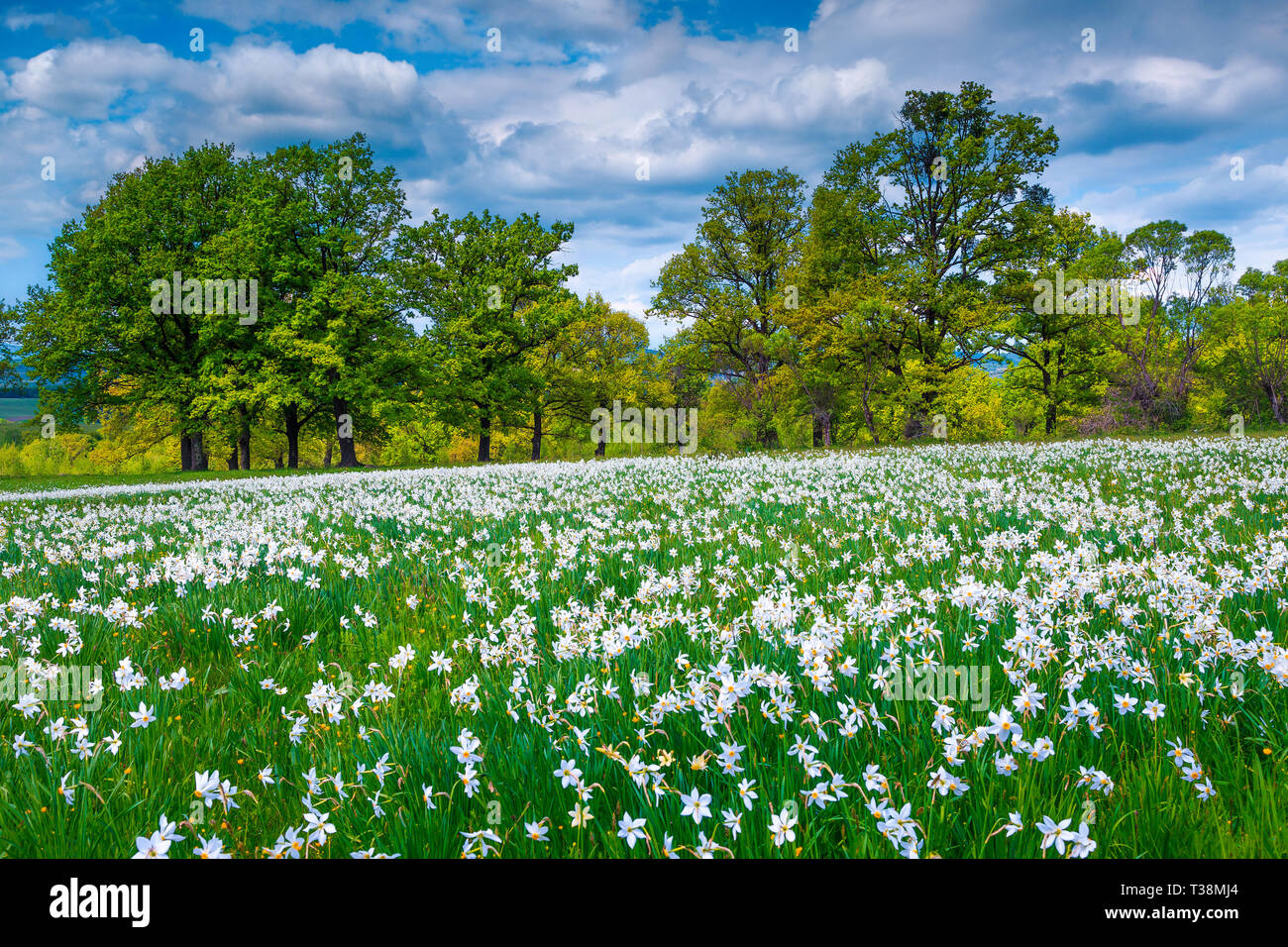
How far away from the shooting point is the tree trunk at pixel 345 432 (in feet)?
128

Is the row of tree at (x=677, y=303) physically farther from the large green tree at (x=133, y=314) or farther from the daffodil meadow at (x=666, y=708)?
the daffodil meadow at (x=666, y=708)

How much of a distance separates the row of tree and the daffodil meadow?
1299 inches

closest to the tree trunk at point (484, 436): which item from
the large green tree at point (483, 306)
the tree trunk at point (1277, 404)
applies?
the large green tree at point (483, 306)

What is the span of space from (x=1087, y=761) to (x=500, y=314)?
140 ft

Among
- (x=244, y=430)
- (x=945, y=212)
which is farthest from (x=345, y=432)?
Result: (x=945, y=212)

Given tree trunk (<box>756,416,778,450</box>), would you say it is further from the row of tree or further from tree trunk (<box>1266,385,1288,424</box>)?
tree trunk (<box>1266,385,1288,424</box>)

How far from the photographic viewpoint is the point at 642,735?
7.09 ft

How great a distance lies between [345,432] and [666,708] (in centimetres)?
4181

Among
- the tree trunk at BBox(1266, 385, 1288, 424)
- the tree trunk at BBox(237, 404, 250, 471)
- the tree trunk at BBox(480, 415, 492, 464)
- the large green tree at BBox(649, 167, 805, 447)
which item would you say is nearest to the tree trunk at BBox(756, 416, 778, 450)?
the large green tree at BBox(649, 167, 805, 447)

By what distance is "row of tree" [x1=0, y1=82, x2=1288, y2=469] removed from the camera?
35812mm

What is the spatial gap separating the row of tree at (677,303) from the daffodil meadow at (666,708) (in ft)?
108

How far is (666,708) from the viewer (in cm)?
240
